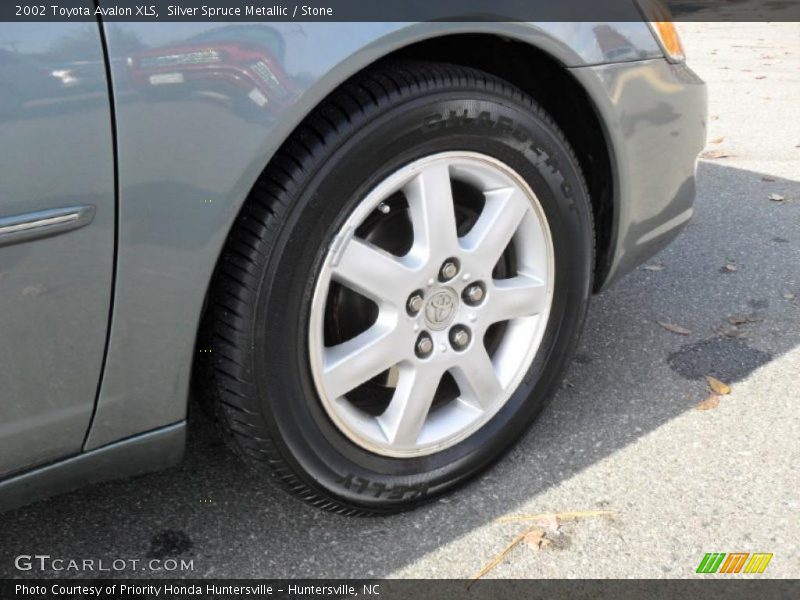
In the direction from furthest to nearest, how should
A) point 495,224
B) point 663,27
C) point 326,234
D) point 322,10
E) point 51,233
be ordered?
point 663,27
point 495,224
point 326,234
point 322,10
point 51,233

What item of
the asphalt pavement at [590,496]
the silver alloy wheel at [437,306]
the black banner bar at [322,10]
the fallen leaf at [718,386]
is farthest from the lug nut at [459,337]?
the fallen leaf at [718,386]

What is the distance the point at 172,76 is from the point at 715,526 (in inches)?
59.2

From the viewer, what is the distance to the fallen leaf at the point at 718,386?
2540 mm

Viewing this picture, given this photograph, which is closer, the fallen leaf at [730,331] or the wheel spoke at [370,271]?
the wheel spoke at [370,271]

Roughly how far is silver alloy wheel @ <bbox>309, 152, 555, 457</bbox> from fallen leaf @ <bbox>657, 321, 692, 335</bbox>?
0.91m

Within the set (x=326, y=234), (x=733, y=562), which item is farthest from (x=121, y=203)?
(x=733, y=562)

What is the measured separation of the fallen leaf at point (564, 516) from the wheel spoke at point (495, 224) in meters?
0.58

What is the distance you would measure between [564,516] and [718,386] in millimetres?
782

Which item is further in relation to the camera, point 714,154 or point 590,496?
point 714,154

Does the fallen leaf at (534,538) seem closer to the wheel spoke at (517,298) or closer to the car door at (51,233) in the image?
the wheel spoke at (517,298)

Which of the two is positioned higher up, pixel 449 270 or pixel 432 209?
pixel 432 209

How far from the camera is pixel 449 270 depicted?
6.31 ft

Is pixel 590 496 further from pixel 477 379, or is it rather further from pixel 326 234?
pixel 326 234

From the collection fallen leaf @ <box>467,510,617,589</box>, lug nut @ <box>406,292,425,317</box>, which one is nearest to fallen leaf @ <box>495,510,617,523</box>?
fallen leaf @ <box>467,510,617,589</box>
